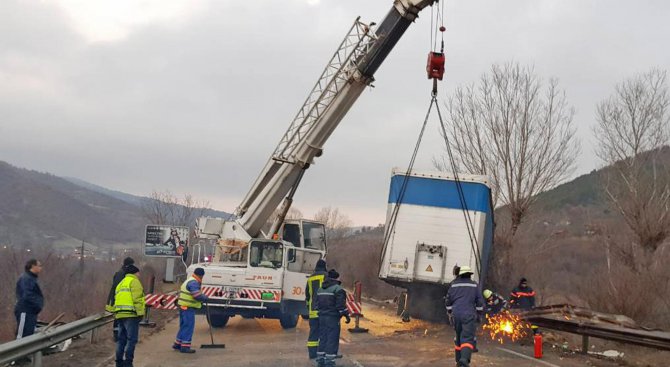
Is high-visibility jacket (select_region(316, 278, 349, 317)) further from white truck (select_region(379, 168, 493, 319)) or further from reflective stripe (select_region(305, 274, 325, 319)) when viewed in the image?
white truck (select_region(379, 168, 493, 319))

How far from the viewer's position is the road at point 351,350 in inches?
409

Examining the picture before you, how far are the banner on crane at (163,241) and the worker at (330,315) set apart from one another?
16.2 m

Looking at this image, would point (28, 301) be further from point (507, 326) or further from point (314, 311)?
point (507, 326)

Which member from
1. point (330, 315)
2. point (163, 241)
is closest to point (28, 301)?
point (330, 315)

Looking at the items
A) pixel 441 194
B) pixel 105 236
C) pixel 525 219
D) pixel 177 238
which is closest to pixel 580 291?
pixel 525 219

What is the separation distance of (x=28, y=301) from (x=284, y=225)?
8050 millimetres

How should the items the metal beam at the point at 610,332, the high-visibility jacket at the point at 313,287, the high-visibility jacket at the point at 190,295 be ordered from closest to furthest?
1. the metal beam at the point at 610,332
2. the high-visibility jacket at the point at 313,287
3. the high-visibility jacket at the point at 190,295

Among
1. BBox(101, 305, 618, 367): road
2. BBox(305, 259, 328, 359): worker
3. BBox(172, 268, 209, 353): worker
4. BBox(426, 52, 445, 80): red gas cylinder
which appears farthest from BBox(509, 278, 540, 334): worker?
BBox(172, 268, 209, 353): worker

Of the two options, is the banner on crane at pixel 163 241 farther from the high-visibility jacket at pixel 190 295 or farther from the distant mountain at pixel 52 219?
the distant mountain at pixel 52 219

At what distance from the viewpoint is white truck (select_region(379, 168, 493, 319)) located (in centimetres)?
1327

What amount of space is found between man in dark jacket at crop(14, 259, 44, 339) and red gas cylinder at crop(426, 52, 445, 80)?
8.39m

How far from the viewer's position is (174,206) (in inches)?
1946

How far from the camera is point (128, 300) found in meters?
9.30

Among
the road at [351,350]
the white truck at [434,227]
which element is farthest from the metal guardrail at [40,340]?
the white truck at [434,227]
